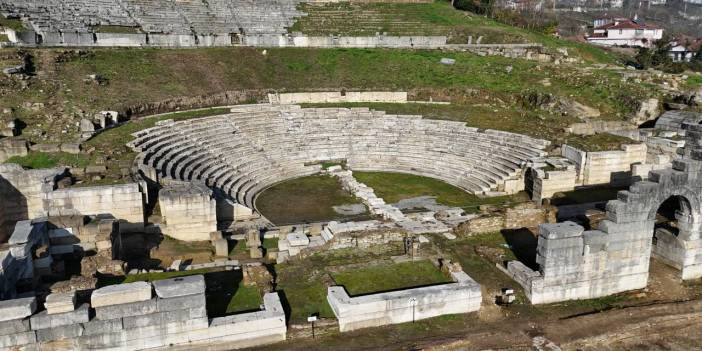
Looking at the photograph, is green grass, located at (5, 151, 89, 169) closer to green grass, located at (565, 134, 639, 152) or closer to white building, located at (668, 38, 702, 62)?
green grass, located at (565, 134, 639, 152)

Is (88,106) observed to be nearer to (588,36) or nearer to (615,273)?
(615,273)

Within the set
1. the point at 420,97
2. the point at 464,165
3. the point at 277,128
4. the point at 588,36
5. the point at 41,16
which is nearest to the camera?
the point at 464,165

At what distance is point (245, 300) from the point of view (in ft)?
44.7

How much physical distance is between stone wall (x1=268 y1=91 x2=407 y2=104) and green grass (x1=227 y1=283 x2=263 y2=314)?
20.1 m

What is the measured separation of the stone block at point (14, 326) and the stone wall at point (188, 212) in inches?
293

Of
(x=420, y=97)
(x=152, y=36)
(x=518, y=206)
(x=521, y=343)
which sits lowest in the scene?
(x=521, y=343)

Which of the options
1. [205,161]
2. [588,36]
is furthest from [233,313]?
→ [588,36]

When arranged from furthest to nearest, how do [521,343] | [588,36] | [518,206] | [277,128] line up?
[588,36] → [277,128] → [518,206] → [521,343]

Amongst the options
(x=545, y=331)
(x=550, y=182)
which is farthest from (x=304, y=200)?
(x=545, y=331)

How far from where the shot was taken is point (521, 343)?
12672 mm

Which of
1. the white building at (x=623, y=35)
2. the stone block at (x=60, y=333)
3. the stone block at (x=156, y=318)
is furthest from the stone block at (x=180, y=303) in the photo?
the white building at (x=623, y=35)

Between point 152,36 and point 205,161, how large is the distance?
1930 cm

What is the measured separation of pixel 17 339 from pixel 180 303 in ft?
10.4

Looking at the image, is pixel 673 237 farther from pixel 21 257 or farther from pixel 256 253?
pixel 21 257
